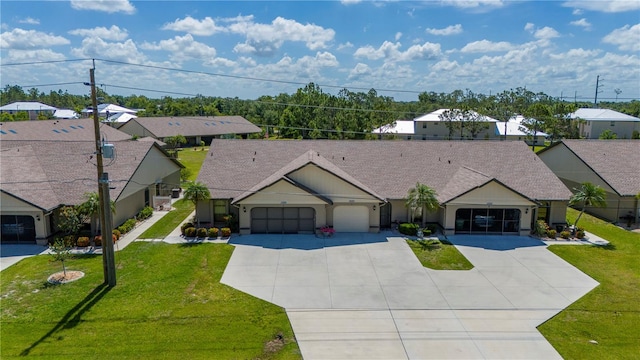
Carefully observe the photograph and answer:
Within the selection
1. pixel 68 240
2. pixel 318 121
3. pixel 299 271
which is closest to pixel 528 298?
pixel 299 271

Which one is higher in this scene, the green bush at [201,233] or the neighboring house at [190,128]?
the neighboring house at [190,128]

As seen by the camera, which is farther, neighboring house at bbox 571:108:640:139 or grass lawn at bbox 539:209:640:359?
neighboring house at bbox 571:108:640:139

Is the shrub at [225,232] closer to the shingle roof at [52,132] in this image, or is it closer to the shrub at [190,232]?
the shrub at [190,232]

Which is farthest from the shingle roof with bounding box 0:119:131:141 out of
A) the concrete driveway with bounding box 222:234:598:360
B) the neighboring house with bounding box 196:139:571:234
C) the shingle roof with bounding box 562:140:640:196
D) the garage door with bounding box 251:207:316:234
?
the shingle roof with bounding box 562:140:640:196

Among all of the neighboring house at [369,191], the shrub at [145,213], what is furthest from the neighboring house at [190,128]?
the neighboring house at [369,191]

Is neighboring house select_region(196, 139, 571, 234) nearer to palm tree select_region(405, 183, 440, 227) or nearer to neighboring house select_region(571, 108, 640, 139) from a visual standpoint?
palm tree select_region(405, 183, 440, 227)

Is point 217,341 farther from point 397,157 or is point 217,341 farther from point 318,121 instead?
point 318,121

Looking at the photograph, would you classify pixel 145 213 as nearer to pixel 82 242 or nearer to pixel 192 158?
pixel 82 242
